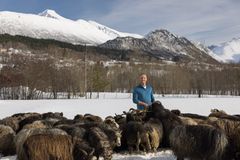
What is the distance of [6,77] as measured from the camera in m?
65.4

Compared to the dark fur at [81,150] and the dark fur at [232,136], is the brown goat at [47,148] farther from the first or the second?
the dark fur at [232,136]

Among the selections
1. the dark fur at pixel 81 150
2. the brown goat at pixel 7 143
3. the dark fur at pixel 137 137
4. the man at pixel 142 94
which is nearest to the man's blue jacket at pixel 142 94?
the man at pixel 142 94

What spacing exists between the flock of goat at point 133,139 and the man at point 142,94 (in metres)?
0.24

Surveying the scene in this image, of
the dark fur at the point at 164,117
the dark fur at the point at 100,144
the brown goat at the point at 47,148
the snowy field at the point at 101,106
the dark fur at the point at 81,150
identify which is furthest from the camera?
the snowy field at the point at 101,106

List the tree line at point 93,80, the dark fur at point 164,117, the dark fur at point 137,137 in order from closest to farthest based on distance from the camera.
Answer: the dark fur at point 137,137, the dark fur at point 164,117, the tree line at point 93,80

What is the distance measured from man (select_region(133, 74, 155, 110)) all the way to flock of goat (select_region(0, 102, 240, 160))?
24cm

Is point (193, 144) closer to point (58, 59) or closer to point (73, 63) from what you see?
point (73, 63)

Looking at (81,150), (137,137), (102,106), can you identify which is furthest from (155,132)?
(102,106)

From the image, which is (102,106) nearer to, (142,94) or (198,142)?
(142,94)

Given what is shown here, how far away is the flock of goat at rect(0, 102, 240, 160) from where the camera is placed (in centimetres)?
830

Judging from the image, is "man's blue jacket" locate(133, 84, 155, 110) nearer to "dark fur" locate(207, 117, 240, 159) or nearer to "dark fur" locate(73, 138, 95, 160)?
"dark fur" locate(207, 117, 240, 159)

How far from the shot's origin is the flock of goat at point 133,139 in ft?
27.2

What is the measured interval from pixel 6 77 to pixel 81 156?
5929 cm

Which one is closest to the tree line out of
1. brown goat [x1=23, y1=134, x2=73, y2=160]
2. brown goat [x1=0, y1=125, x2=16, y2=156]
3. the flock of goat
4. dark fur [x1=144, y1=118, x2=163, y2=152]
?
brown goat [x1=0, y1=125, x2=16, y2=156]
